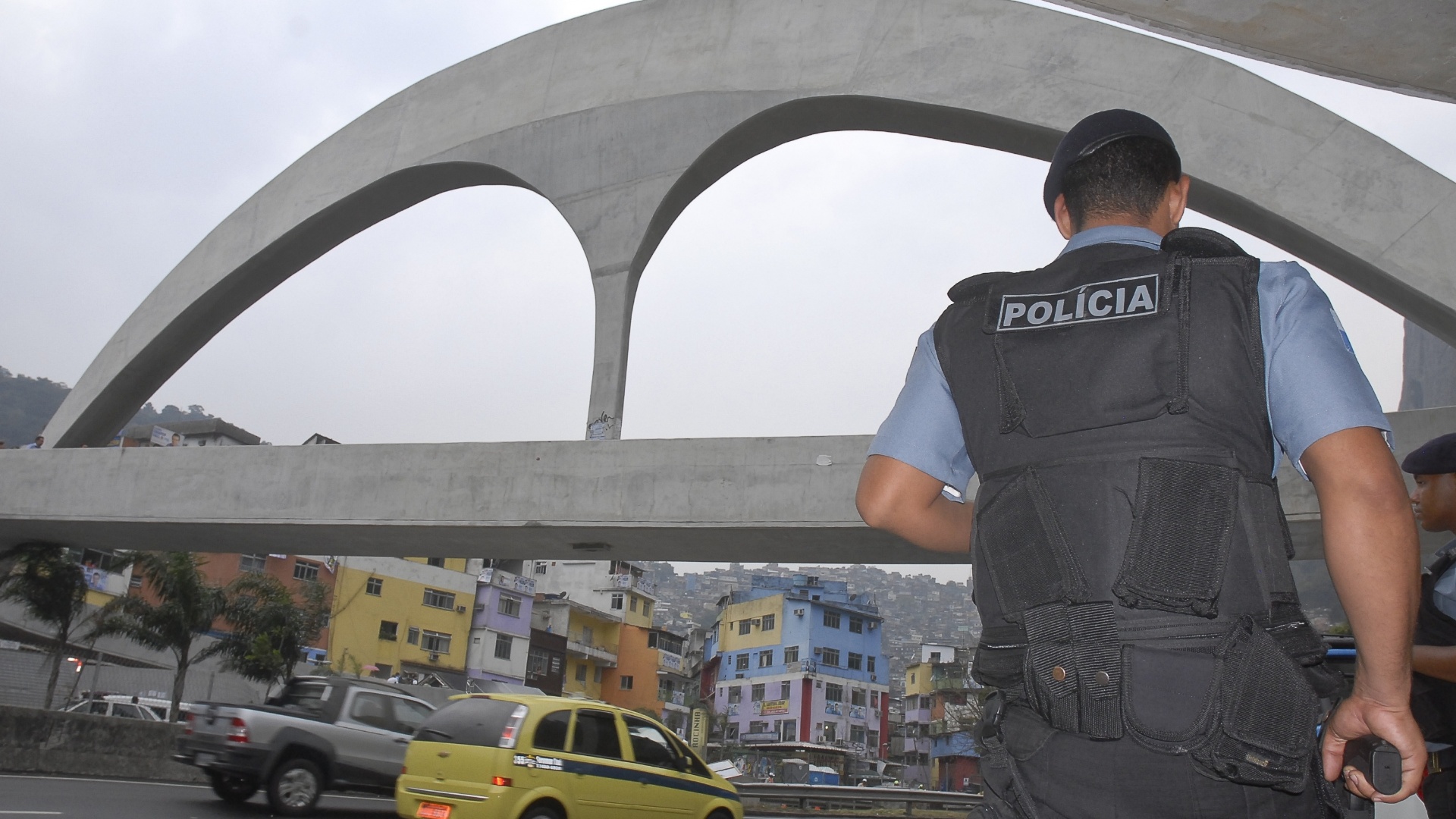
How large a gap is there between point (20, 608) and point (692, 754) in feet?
106

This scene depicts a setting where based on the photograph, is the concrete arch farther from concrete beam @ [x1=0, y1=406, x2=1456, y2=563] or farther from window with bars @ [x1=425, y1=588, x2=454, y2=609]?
window with bars @ [x1=425, y1=588, x2=454, y2=609]

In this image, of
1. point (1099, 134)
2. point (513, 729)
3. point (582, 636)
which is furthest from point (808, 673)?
point (1099, 134)

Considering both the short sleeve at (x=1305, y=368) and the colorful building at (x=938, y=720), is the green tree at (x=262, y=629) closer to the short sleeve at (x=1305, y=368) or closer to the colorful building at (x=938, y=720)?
the short sleeve at (x=1305, y=368)

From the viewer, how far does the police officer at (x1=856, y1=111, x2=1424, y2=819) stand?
→ 161 centimetres

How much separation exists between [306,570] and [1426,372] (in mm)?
67125

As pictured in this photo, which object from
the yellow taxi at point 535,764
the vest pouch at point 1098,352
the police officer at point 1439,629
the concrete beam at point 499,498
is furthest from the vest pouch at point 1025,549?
the concrete beam at point 499,498

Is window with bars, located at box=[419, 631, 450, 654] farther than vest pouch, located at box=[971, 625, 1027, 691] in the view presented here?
Yes

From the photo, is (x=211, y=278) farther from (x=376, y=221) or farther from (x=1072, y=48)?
(x=1072, y=48)

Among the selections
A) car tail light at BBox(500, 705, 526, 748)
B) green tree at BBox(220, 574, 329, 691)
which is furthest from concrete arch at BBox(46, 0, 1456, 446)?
green tree at BBox(220, 574, 329, 691)

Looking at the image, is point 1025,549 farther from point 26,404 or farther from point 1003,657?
point 26,404

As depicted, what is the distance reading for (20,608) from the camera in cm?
3297

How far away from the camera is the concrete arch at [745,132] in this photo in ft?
38.6

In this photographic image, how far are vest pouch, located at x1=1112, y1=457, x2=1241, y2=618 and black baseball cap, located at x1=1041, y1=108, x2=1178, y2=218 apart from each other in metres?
0.71

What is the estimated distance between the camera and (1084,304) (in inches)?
76.1
